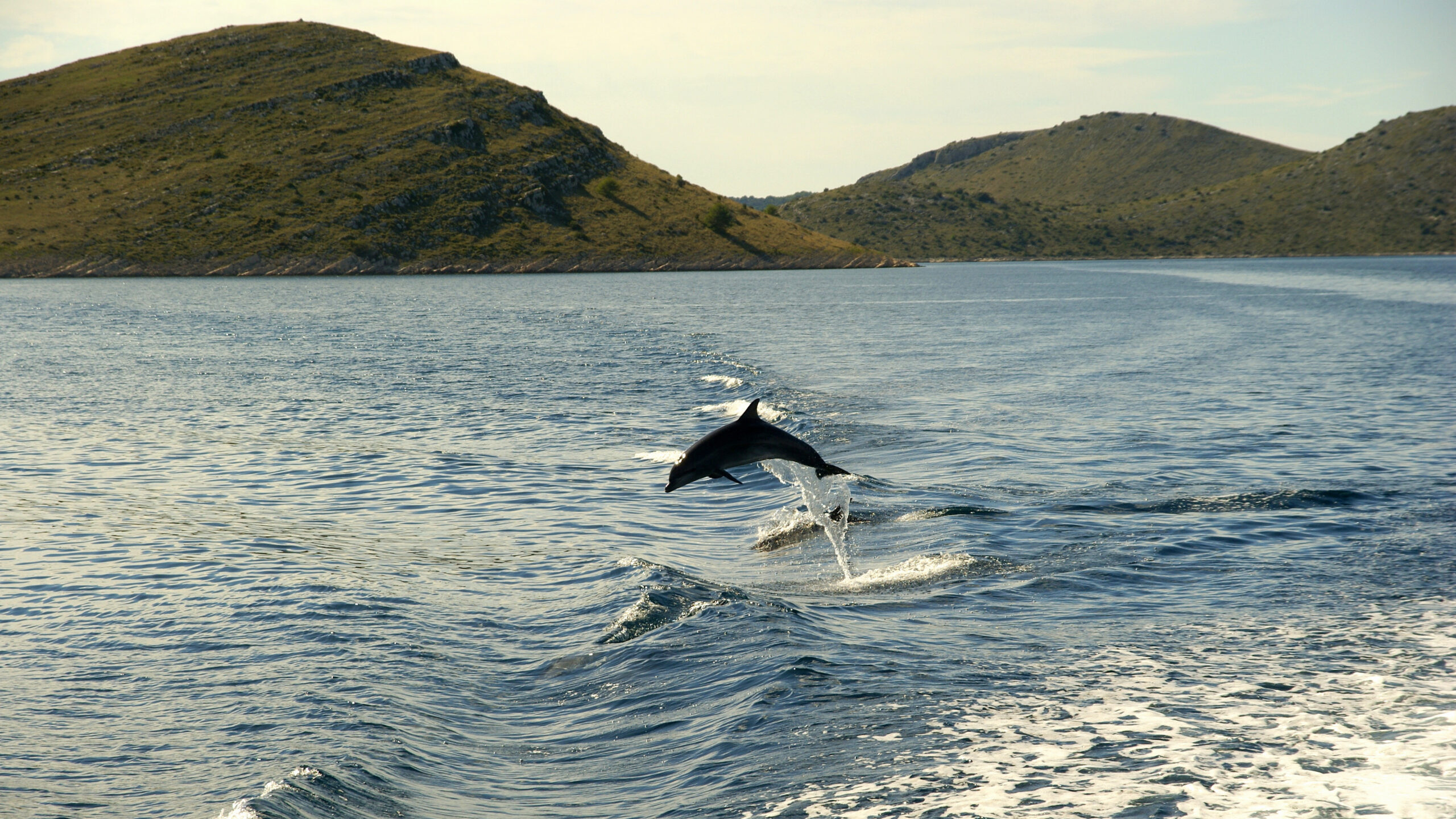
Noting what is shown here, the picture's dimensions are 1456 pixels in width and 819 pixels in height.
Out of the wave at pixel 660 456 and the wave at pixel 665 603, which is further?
the wave at pixel 660 456

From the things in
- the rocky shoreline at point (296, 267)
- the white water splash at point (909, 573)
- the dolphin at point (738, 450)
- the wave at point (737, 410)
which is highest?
the rocky shoreline at point (296, 267)

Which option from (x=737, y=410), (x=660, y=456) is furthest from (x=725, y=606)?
(x=737, y=410)

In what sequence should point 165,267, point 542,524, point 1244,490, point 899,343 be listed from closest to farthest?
point 542,524 → point 1244,490 → point 899,343 → point 165,267

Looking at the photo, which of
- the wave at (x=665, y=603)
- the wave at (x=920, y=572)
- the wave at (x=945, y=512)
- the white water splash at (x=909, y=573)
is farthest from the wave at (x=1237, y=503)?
the wave at (x=665, y=603)

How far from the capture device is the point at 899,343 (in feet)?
186

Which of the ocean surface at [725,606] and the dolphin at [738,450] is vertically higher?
the dolphin at [738,450]

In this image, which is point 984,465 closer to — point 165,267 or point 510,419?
point 510,419

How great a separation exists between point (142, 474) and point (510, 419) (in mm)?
10965

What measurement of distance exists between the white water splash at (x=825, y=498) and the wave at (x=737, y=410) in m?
11.5

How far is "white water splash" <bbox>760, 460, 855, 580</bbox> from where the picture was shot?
17.1 metres

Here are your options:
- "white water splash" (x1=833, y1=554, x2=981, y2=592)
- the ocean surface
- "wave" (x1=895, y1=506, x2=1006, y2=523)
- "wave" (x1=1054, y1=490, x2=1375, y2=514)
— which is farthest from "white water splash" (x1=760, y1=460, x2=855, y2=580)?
"wave" (x1=1054, y1=490, x2=1375, y2=514)

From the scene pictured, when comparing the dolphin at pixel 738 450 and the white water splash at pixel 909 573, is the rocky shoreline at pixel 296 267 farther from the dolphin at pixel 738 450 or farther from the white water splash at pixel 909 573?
the white water splash at pixel 909 573

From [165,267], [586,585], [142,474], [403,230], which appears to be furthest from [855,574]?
[403,230]

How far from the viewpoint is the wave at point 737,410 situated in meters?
31.4
